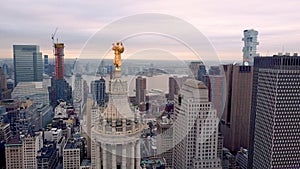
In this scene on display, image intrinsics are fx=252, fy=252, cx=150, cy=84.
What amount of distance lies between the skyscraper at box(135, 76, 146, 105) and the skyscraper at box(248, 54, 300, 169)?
6756mm

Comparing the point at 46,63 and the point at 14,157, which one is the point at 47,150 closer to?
the point at 14,157

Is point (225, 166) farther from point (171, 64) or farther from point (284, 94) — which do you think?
point (171, 64)

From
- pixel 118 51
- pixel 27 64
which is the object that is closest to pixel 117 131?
pixel 118 51

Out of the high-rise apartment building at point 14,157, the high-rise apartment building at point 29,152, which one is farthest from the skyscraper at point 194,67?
the high-rise apartment building at point 14,157

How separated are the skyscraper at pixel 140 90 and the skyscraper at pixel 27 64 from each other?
16.7 metres

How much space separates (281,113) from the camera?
27.3 feet

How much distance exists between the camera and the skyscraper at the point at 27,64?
18.0 meters

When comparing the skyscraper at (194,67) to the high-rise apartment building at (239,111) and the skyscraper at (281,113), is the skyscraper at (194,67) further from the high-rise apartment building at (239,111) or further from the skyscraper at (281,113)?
the high-rise apartment building at (239,111)

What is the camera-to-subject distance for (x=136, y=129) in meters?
2.44

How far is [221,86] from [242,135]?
1044 cm

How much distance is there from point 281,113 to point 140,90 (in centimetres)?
701

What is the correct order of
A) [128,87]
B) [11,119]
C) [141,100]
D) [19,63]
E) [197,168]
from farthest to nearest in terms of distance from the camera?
[19,63] → [11,119] → [197,168] → [141,100] → [128,87]

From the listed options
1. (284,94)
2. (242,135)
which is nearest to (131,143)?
(284,94)

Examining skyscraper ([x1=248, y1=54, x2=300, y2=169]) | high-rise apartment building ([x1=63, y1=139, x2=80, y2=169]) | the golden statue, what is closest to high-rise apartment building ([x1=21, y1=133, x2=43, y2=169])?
high-rise apartment building ([x1=63, y1=139, x2=80, y2=169])
